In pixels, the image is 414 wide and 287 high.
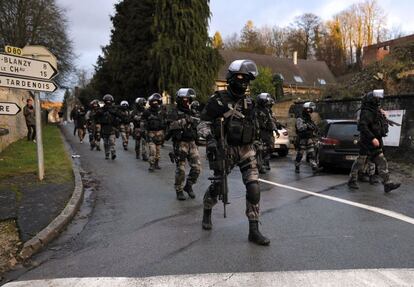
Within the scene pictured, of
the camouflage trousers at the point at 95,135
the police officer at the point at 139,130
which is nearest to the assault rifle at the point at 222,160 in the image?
the police officer at the point at 139,130

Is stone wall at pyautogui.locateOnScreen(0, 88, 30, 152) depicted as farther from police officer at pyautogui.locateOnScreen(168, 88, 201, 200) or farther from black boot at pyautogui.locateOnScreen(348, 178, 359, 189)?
black boot at pyautogui.locateOnScreen(348, 178, 359, 189)

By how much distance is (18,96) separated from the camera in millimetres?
21422

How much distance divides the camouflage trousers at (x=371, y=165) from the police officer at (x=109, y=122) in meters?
8.31

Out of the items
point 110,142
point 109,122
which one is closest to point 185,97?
point 109,122

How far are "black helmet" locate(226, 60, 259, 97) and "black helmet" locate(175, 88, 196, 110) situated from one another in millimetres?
2843

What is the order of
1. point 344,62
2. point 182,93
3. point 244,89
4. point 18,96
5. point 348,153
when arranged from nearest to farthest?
point 244,89 → point 182,93 → point 348,153 → point 18,96 → point 344,62

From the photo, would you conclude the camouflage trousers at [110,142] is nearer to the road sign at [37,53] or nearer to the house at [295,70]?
the road sign at [37,53]

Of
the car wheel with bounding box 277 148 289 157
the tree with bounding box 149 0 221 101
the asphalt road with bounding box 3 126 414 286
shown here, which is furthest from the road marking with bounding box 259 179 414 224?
the tree with bounding box 149 0 221 101

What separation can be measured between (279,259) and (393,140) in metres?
10.6

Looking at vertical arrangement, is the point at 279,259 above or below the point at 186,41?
below

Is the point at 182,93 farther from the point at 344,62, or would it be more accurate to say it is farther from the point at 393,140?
the point at 344,62

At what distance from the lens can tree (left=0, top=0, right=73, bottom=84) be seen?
3526 centimetres

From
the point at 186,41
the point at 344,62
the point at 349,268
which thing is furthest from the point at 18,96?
the point at 344,62

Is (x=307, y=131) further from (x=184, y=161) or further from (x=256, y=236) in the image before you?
(x=256, y=236)
